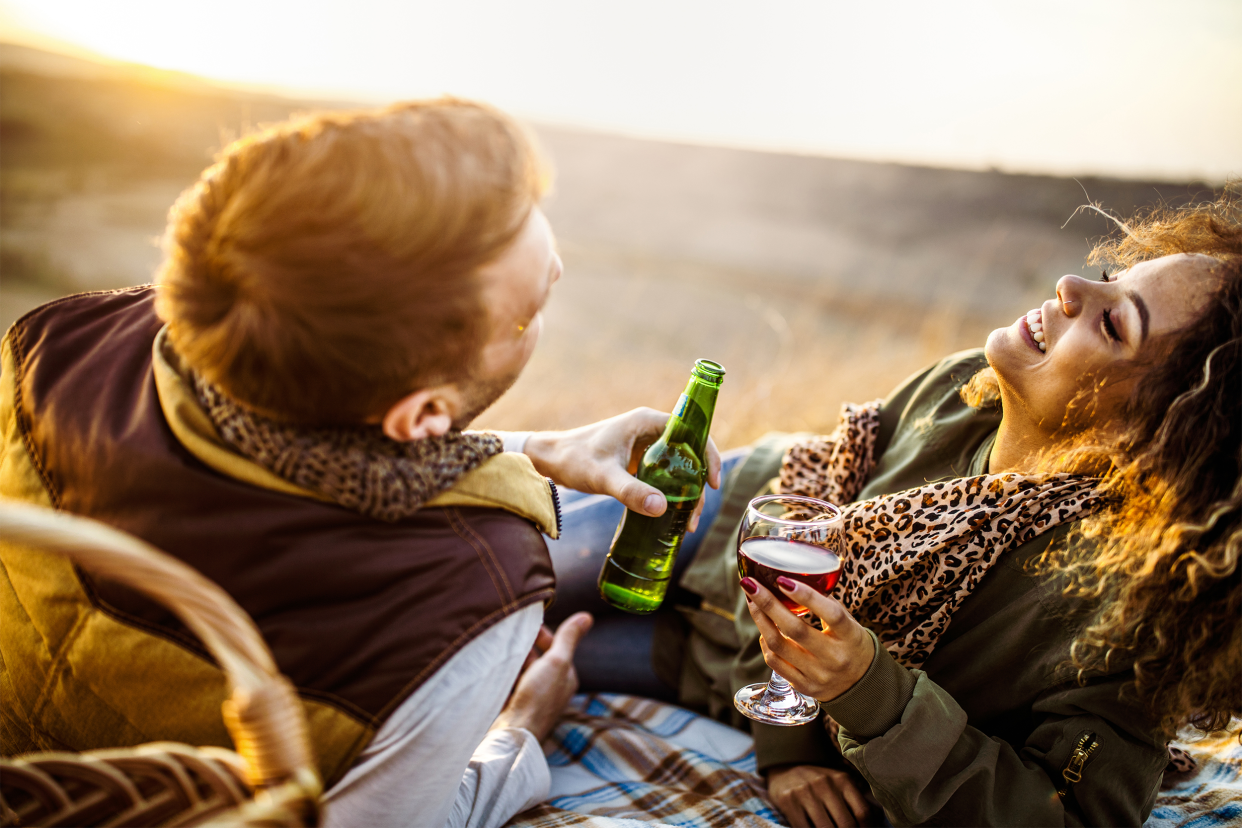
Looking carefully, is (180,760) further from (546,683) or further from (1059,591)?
(1059,591)

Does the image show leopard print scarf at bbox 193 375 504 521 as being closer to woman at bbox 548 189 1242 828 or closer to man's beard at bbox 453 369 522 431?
man's beard at bbox 453 369 522 431

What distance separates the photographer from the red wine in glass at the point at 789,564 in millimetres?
1499

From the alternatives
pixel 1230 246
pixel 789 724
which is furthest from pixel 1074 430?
pixel 789 724

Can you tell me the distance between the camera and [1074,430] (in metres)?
1.85

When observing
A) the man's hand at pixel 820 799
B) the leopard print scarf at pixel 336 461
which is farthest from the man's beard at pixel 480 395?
the man's hand at pixel 820 799

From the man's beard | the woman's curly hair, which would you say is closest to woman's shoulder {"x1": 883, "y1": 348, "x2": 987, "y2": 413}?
the woman's curly hair

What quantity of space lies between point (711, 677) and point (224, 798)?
5.29 ft

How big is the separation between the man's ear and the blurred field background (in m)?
0.52

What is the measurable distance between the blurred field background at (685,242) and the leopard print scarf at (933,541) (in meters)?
1.16

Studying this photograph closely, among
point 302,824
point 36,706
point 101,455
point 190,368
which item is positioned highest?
point 190,368

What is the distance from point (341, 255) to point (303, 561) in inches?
17.9

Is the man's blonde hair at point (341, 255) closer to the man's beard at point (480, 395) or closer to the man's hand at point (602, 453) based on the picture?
the man's beard at point (480, 395)

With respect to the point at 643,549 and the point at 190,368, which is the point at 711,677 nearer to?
the point at 643,549

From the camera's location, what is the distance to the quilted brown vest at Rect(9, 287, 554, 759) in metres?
1.08
